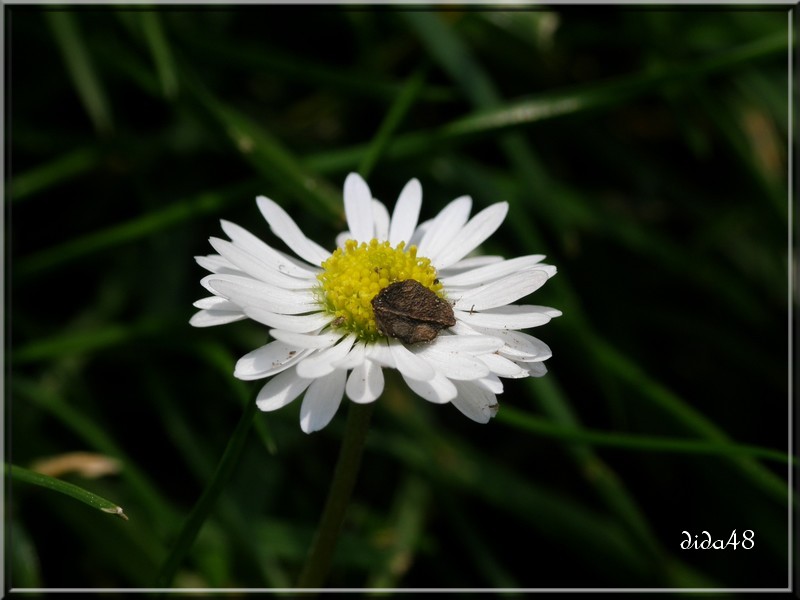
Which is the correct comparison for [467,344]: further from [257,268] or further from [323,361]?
[257,268]

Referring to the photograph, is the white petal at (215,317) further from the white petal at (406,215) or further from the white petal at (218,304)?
the white petal at (406,215)

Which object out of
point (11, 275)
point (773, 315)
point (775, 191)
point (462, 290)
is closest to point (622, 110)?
point (775, 191)

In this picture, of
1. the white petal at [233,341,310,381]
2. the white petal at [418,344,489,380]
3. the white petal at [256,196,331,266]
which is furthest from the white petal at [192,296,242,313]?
the white petal at [418,344,489,380]

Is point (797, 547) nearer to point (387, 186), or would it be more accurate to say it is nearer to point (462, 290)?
point (462, 290)

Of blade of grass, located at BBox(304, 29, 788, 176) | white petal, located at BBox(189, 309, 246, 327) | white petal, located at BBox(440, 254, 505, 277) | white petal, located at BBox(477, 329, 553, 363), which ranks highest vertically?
blade of grass, located at BBox(304, 29, 788, 176)

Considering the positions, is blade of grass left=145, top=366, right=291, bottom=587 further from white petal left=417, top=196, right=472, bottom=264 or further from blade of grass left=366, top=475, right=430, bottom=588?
white petal left=417, top=196, right=472, bottom=264

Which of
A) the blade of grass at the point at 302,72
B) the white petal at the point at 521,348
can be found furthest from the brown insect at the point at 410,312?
the blade of grass at the point at 302,72
